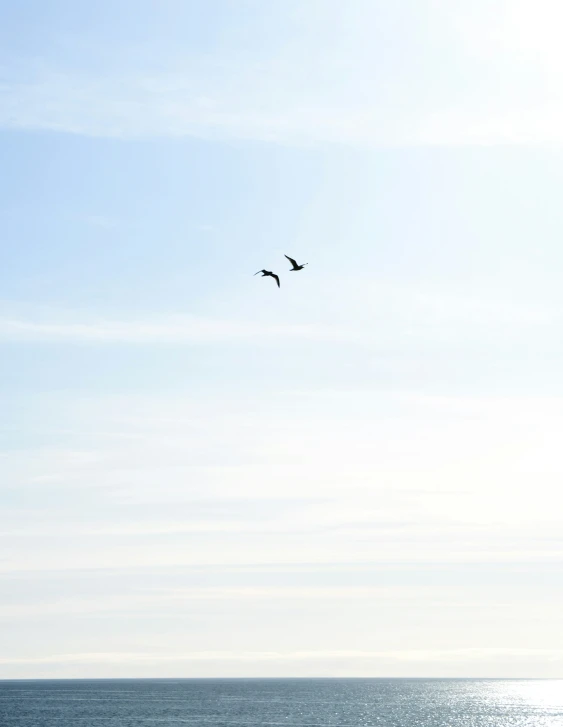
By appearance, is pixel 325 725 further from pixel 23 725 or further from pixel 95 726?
pixel 23 725

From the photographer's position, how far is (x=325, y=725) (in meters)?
199

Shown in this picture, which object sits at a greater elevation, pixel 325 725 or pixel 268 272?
pixel 268 272

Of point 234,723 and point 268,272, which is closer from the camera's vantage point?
point 268,272

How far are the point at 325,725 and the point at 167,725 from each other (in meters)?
31.4

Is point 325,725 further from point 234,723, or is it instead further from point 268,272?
point 268,272

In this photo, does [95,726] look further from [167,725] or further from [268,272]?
[268,272]

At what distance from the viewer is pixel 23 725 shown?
198 metres

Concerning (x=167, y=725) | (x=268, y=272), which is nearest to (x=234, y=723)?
(x=167, y=725)

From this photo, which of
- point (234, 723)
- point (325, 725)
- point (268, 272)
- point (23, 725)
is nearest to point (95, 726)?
point (23, 725)

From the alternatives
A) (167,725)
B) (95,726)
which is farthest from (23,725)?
(167,725)

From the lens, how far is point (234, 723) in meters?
197

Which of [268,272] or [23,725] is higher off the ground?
[268,272]

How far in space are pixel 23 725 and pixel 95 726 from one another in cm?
1409

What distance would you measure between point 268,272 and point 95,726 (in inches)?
6363
